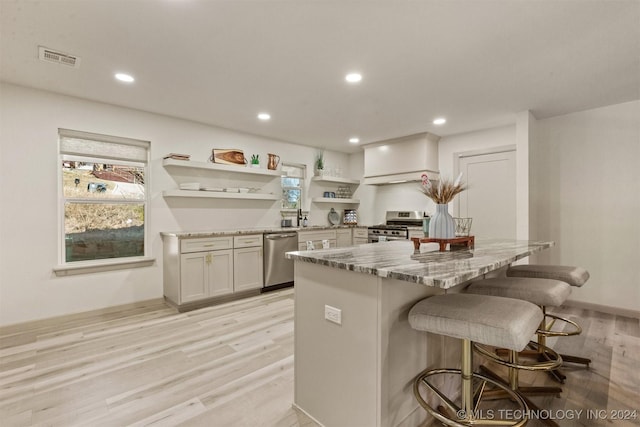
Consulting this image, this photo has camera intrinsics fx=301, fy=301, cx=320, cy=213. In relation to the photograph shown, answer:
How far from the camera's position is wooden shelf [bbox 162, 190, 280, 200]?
12.9 feet

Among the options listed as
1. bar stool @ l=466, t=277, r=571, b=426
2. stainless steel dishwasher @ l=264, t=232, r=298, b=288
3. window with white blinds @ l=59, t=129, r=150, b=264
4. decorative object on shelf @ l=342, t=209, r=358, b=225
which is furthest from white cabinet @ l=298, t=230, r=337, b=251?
bar stool @ l=466, t=277, r=571, b=426

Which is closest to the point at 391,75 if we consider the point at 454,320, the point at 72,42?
the point at 454,320

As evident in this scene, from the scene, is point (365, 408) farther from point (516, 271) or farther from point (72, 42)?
point (72, 42)

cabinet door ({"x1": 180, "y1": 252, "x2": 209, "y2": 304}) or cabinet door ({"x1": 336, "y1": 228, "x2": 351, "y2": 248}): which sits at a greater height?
cabinet door ({"x1": 336, "y1": 228, "x2": 351, "y2": 248})

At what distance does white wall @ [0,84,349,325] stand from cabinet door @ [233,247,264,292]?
84cm

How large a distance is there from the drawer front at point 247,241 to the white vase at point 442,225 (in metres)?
2.77

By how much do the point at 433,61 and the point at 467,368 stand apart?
2.32 m

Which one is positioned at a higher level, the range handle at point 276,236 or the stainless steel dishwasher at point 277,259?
the range handle at point 276,236

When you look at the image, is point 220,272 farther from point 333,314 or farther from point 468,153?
point 468,153

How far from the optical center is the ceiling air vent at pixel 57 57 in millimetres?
2396

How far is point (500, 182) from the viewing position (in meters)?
4.52

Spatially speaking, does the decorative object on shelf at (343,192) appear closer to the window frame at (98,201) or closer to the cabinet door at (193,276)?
the cabinet door at (193,276)

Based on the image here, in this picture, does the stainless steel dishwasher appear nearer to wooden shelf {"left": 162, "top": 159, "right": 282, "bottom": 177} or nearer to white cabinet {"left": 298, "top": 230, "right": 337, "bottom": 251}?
white cabinet {"left": 298, "top": 230, "right": 337, "bottom": 251}

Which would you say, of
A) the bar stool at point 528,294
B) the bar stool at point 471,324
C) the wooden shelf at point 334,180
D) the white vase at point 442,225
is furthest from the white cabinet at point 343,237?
the bar stool at point 471,324
